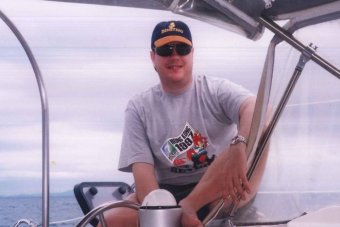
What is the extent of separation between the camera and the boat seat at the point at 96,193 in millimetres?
2340

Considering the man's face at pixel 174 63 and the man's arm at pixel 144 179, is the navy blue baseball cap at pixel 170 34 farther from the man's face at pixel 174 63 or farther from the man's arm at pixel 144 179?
the man's arm at pixel 144 179

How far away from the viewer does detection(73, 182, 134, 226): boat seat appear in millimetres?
2340

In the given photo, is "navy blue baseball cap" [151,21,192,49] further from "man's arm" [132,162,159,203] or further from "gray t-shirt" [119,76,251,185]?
"man's arm" [132,162,159,203]

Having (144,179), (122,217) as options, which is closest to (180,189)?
(144,179)

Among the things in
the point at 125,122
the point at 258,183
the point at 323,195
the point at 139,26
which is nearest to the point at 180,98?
the point at 125,122

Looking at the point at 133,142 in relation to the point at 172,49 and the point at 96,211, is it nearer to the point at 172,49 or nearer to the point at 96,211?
the point at 172,49

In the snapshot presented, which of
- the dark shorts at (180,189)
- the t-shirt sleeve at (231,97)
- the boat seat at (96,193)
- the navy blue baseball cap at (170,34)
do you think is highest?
the navy blue baseball cap at (170,34)

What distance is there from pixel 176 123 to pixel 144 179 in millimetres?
215

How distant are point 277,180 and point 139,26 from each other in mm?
1750

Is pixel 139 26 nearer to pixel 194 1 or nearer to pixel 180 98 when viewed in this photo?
pixel 180 98

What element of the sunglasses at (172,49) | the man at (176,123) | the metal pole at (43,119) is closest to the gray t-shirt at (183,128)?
the man at (176,123)

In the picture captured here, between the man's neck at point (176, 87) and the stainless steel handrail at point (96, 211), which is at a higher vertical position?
the man's neck at point (176, 87)

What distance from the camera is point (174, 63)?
1.98m

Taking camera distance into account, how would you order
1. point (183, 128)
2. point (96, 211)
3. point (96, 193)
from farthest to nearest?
point (96, 193), point (183, 128), point (96, 211)
